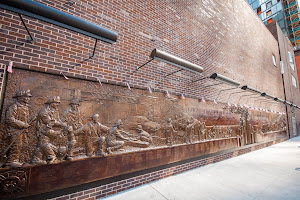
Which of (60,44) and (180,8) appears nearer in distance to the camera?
(60,44)

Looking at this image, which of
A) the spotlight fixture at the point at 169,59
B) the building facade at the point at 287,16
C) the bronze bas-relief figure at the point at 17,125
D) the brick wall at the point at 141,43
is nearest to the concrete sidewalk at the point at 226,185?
the bronze bas-relief figure at the point at 17,125

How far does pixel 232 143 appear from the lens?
19.7 feet

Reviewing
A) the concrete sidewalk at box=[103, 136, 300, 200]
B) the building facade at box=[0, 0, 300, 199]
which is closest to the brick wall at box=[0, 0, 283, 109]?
the building facade at box=[0, 0, 300, 199]

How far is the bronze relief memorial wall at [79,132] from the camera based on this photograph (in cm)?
216

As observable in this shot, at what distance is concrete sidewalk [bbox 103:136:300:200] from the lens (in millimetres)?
2780

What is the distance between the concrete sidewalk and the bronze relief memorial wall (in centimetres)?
49

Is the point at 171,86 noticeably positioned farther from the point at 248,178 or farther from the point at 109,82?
the point at 248,178

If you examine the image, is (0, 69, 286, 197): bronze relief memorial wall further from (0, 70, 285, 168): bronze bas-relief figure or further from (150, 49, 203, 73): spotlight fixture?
(150, 49, 203, 73): spotlight fixture

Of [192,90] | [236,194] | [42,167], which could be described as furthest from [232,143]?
[42,167]

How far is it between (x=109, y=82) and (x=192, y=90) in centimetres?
311

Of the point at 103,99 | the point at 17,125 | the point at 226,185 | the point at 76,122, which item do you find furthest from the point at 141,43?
the point at 226,185

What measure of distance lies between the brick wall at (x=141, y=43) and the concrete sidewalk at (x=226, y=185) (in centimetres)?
251

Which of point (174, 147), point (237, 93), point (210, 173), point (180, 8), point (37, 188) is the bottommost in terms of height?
point (210, 173)

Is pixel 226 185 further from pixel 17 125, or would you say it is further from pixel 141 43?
pixel 17 125
